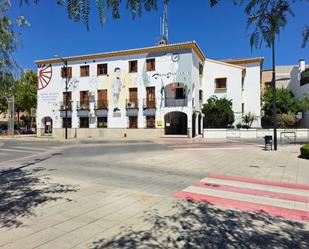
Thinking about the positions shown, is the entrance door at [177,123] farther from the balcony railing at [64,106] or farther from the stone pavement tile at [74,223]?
the stone pavement tile at [74,223]

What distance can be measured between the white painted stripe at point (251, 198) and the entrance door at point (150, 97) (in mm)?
26412

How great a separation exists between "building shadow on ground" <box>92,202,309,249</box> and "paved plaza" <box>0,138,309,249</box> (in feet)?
0.05

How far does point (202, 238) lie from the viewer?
15.6 feet

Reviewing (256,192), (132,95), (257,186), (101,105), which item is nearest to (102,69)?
(101,105)

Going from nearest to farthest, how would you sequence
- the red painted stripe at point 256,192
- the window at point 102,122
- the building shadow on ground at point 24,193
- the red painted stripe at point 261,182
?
the building shadow on ground at point 24,193 < the red painted stripe at point 256,192 < the red painted stripe at point 261,182 < the window at point 102,122

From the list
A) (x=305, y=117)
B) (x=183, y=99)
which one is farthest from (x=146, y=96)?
(x=305, y=117)

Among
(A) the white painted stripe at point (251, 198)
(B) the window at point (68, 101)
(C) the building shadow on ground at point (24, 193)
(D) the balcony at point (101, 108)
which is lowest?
(A) the white painted stripe at point (251, 198)

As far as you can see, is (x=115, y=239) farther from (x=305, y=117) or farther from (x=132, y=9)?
(x=305, y=117)

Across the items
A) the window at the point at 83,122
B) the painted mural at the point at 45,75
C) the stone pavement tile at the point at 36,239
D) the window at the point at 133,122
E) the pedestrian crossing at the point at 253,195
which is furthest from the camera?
the painted mural at the point at 45,75

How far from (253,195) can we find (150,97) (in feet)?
91.0

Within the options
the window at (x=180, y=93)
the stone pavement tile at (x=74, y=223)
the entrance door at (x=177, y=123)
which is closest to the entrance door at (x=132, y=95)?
the entrance door at (x=177, y=123)

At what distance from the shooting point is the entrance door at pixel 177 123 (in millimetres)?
35875

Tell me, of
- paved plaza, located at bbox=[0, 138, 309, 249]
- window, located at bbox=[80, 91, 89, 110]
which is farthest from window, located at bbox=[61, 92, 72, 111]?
paved plaza, located at bbox=[0, 138, 309, 249]

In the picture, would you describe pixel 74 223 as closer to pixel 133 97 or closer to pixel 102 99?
pixel 133 97
